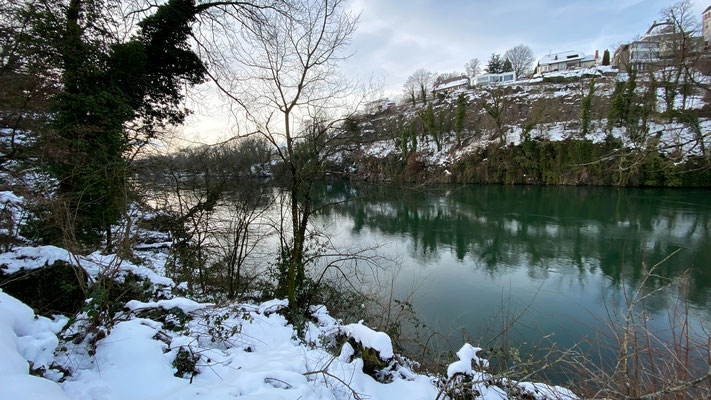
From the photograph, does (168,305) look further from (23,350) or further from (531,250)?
(531,250)

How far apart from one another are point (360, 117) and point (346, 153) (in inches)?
28.5

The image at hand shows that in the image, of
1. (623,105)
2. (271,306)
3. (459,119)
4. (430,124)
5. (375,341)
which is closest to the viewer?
(375,341)

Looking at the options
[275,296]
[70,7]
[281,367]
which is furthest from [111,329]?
[70,7]

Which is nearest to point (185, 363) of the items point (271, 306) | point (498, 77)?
point (271, 306)

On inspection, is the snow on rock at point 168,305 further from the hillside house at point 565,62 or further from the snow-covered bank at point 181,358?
the hillside house at point 565,62

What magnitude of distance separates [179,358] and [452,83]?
68447 mm

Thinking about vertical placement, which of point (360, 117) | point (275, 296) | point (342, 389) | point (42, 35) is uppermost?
point (42, 35)

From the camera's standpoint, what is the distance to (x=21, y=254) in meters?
3.23

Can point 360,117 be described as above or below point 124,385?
above

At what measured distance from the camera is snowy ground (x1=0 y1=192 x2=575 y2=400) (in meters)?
1.86

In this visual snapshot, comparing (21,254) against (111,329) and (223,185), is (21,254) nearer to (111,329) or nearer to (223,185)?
(111,329)

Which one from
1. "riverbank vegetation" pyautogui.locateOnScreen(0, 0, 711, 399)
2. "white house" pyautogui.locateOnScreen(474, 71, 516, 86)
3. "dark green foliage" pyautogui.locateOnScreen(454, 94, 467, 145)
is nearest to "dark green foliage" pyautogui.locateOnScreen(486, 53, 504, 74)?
"white house" pyautogui.locateOnScreen(474, 71, 516, 86)

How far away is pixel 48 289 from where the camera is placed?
3.14 m

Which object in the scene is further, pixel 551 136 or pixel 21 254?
pixel 551 136
